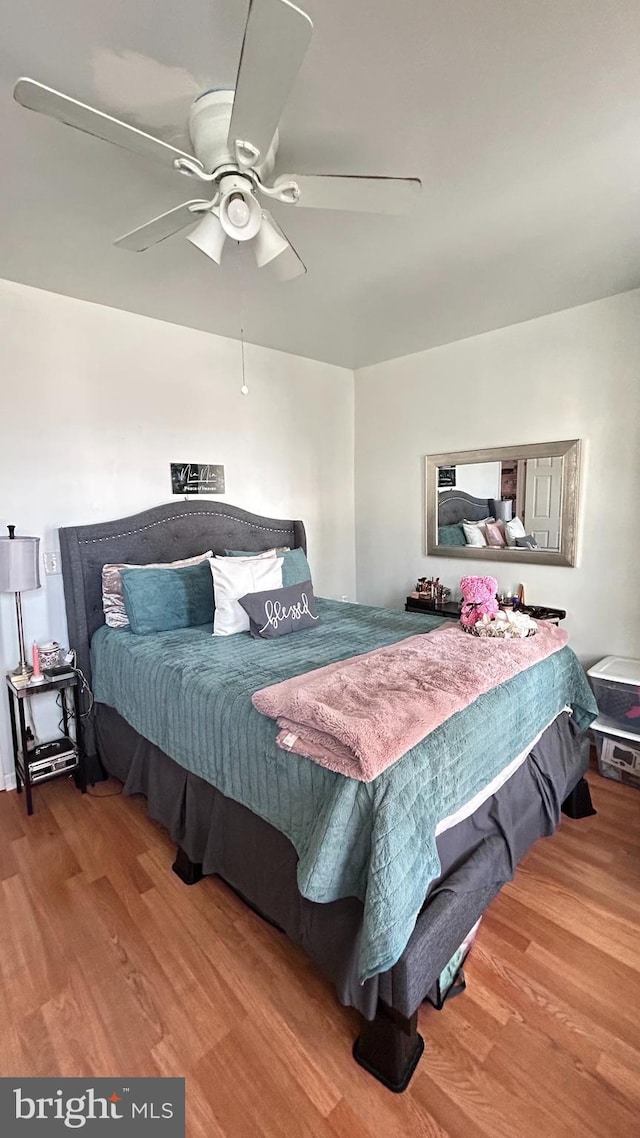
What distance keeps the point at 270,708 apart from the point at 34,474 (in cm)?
196

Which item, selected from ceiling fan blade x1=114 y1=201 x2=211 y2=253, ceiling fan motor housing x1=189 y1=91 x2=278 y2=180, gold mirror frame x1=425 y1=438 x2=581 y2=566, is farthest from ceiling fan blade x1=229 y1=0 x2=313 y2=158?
gold mirror frame x1=425 y1=438 x2=581 y2=566

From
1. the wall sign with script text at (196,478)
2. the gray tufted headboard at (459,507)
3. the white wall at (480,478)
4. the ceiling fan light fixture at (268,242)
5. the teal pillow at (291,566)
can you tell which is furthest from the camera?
the gray tufted headboard at (459,507)

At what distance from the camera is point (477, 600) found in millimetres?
2131

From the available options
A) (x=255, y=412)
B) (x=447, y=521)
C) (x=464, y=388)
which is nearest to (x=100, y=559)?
(x=255, y=412)

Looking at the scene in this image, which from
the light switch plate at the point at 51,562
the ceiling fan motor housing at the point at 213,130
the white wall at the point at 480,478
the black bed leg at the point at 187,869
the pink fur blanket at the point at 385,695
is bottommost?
the black bed leg at the point at 187,869

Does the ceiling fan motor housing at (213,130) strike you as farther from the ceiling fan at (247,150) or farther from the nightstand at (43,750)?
the nightstand at (43,750)

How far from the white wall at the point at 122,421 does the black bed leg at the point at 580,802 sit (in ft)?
8.33

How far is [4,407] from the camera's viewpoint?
243 centimetres

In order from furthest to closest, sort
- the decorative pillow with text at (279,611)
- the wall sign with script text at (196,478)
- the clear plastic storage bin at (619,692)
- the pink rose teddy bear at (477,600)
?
the wall sign with script text at (196,478), the clear plastic storage bin at (619,692), the decorative pillow with text at (279,611), the pink rose teddy bear at (477,600)

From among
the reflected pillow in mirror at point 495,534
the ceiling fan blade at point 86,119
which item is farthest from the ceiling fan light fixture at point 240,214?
the reflected pillow in mirror at point 495,534

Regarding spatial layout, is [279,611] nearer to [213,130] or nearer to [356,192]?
[356,192]

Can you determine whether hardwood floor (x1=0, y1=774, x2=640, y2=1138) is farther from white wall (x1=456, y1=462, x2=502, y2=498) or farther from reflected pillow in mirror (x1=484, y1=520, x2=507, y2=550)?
white wall (x1=456, y1=462, x2=502, y2=498)

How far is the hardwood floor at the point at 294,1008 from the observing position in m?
1.15

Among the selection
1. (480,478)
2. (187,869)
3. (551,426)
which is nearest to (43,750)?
(187,869)
